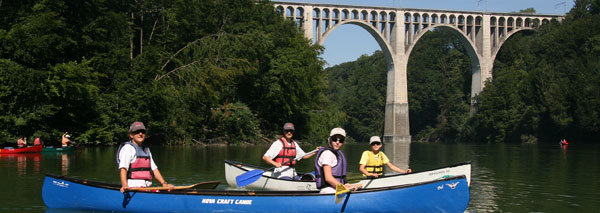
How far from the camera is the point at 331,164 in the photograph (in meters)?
10.6

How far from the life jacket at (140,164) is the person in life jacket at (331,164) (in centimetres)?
270

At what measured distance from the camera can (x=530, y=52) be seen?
78938mm

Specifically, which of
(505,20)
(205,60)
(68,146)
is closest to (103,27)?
(205,60)

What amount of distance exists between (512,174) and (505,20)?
67.1 metres

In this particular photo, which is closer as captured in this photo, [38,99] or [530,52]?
[38,99]

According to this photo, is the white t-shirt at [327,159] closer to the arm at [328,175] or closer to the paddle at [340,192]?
the arm at [328,175]

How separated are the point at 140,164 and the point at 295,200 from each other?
253 cm

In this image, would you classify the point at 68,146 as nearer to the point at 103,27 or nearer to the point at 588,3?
the point at 103,27

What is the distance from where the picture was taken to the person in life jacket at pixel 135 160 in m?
10.8

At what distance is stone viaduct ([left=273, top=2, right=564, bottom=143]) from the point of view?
3125 inches

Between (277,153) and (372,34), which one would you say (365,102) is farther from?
(277,153)

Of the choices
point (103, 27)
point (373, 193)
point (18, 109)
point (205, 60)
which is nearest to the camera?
point (373, 193)

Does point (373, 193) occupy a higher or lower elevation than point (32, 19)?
lower

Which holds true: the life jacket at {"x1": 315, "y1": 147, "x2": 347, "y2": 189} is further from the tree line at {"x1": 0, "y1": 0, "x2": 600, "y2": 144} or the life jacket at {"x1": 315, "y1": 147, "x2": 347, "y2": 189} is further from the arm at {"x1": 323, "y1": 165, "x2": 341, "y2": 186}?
the tree line at {"x1": 0, "y1": 0, "x2": 600, "y2": 144}
